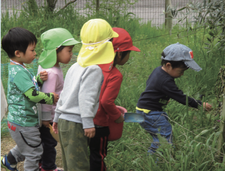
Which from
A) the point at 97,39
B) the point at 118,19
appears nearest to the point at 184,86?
the point at 97,39

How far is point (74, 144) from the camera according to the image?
1.92m

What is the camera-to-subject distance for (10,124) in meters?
2.20

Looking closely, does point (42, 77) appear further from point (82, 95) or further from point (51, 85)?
point (82, 95)

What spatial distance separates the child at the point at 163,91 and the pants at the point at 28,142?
3.00 ft

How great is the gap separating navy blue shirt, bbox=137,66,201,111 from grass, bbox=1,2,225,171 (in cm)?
14

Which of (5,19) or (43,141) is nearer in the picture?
(43,141)

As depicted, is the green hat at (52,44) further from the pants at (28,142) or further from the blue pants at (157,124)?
the blue pants at (157,124)

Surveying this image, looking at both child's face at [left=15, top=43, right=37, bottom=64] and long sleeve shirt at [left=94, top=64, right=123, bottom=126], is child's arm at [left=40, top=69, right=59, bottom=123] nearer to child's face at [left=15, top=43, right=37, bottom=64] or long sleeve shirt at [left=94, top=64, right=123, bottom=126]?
child's face at [left=15, top=43, right=37, bottom=64]

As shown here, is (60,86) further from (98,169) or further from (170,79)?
(170,79)

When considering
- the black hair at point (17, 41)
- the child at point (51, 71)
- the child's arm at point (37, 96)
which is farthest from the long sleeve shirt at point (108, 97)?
the black hair at point (17, 41)

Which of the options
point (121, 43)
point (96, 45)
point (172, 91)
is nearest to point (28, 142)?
point (96, 45)

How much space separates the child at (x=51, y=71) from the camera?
7.91ft

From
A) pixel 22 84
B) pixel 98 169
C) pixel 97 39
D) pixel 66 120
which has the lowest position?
pixel 98 169

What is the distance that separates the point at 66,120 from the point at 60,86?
2.04ft
